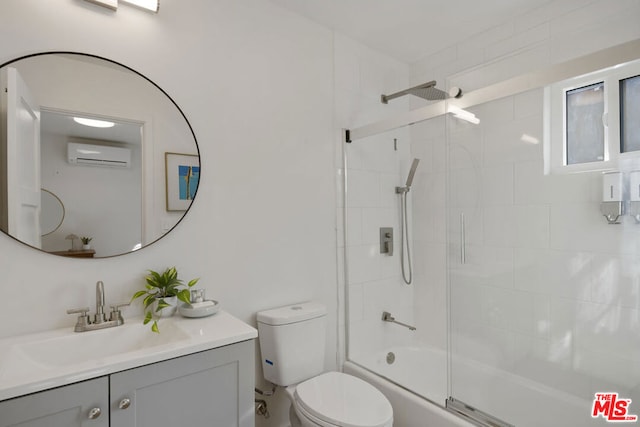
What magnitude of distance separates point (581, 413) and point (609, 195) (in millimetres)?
980

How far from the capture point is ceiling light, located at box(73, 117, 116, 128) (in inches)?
53.8

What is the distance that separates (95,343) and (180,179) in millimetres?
736

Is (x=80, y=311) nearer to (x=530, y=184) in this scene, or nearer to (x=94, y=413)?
(x=94, y=413)

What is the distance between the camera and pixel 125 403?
Answer: 40.3 inches

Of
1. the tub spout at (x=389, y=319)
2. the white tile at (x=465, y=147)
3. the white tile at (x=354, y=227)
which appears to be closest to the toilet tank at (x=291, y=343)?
the white tile at (x=354, y=227)

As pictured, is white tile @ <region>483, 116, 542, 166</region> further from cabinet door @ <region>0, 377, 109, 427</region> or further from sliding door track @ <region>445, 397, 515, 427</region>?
cabinet door @ <region>0, 377, 109, 427</region>

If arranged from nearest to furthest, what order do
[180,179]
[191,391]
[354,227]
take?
1. [191,391]
2. [180,179]
3. [354,227]

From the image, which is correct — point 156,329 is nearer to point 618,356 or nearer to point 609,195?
point 618,356

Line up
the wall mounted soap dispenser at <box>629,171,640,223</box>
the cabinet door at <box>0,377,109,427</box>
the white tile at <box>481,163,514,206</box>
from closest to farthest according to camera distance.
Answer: the cabinet door at <box>0,377,109,427</box> → the wall mounted soap dispenser at <box>629,171,640,223</box> → the white tile at <box>481,163,514,206</box>

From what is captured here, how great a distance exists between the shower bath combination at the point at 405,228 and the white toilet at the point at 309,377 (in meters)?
0.85

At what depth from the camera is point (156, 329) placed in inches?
51.3

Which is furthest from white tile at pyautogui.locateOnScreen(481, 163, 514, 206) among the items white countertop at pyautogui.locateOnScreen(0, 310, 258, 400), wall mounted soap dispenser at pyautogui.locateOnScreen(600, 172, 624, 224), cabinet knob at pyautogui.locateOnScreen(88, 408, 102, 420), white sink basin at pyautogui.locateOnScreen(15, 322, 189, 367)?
cabinet knob at pyautogui.locateOnScreen(88, 408, 102, 420)

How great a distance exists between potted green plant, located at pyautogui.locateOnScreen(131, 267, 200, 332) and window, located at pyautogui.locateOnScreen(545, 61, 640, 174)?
179 cm

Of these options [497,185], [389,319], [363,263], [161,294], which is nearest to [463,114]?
[497,185]
